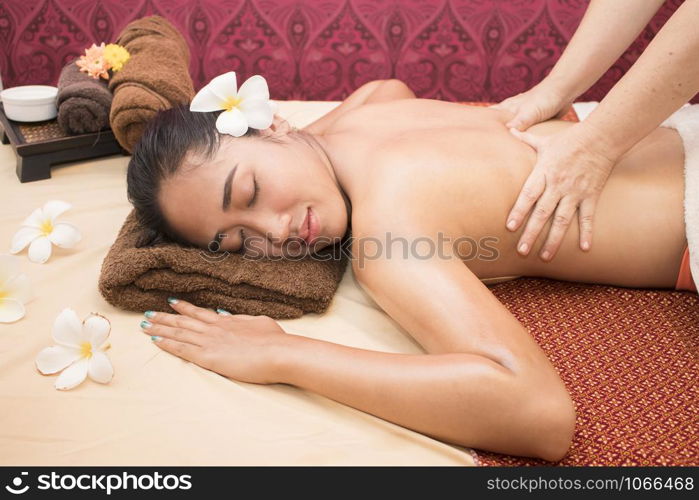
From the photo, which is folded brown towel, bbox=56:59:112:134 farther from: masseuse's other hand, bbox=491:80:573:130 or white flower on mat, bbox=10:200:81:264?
masseuse's other hand, bbox=491:80:573:130

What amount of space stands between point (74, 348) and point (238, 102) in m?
0.64

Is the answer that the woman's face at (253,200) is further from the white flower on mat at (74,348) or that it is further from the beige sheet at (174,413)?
the white flower on mat at (74,348)

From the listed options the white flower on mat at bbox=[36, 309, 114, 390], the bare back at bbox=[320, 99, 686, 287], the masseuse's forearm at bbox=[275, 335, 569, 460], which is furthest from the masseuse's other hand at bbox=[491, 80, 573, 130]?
the white flower on mat at bbox=[36, 309, 114, 390]

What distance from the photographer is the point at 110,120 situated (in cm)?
188

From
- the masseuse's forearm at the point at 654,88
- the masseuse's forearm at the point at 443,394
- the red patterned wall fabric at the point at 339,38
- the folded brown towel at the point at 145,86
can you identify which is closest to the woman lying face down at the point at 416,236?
the masseuse's forearm at the point at 443,394

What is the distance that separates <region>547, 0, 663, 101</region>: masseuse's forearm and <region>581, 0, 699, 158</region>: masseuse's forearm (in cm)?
39

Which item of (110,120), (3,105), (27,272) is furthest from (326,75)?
(27,272)

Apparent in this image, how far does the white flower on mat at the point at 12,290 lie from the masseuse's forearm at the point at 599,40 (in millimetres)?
1373

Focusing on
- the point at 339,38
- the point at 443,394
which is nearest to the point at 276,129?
the point at 443,394

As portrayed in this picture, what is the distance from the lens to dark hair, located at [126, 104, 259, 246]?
140 cm

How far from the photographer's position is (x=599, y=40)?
1.68 metres

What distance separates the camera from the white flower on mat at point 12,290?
1.35 meters

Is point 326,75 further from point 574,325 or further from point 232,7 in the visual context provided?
point 574,325

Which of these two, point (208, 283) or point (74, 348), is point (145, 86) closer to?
point (208, 283)
